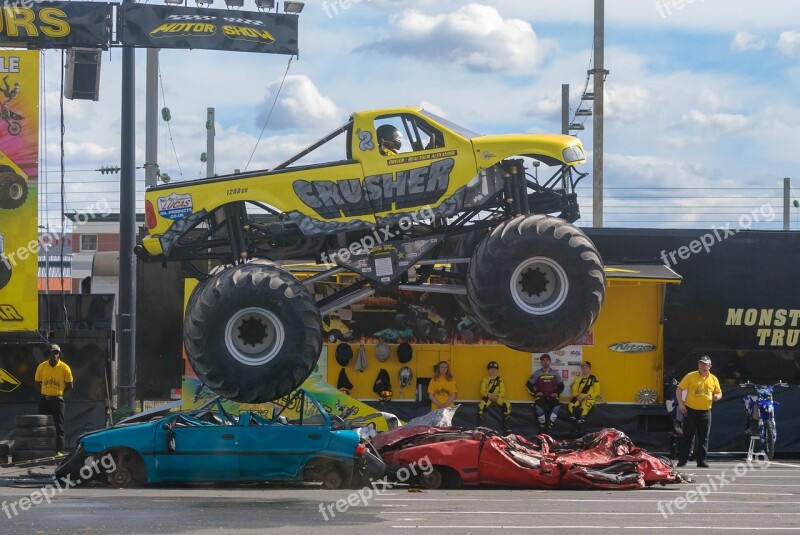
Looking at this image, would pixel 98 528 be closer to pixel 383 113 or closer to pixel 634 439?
pixel 383 113

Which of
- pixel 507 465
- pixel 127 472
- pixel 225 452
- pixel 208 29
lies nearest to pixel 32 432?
pixel 127 472

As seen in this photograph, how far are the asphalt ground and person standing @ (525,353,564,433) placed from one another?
9.97 ft

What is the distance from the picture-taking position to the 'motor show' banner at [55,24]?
1603 centimetres

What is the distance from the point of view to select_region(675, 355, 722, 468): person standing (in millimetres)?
15672

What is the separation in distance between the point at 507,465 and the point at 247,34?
302 inches

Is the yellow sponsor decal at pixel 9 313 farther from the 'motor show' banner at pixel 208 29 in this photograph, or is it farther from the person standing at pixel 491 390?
the person standing at pixel 491 390

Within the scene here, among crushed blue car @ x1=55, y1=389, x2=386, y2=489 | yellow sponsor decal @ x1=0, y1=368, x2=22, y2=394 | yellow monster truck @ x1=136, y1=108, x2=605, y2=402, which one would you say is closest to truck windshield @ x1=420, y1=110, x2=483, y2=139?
yellow monster truck @ x1=136, y1=108, x2=605, y2=402

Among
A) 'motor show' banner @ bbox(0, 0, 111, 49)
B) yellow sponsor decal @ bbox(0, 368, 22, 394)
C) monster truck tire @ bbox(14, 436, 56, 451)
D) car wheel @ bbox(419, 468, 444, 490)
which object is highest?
'motor show' banner @ bbox(0, 0, 111, 49)

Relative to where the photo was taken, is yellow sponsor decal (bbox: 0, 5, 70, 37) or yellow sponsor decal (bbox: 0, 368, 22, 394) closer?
yellow sponsor decal (bbox: 0, 5, 70, 37)

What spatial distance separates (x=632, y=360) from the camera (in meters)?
17.7

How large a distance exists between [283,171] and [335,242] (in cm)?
95

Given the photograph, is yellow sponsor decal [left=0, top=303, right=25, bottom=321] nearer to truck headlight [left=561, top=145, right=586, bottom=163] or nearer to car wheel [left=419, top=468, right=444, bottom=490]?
car wheel [left=419, top=468, right=444, bottom=490]

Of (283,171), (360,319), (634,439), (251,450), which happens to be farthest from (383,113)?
(634,439)

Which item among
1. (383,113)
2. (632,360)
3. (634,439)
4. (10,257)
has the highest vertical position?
(383,113)
